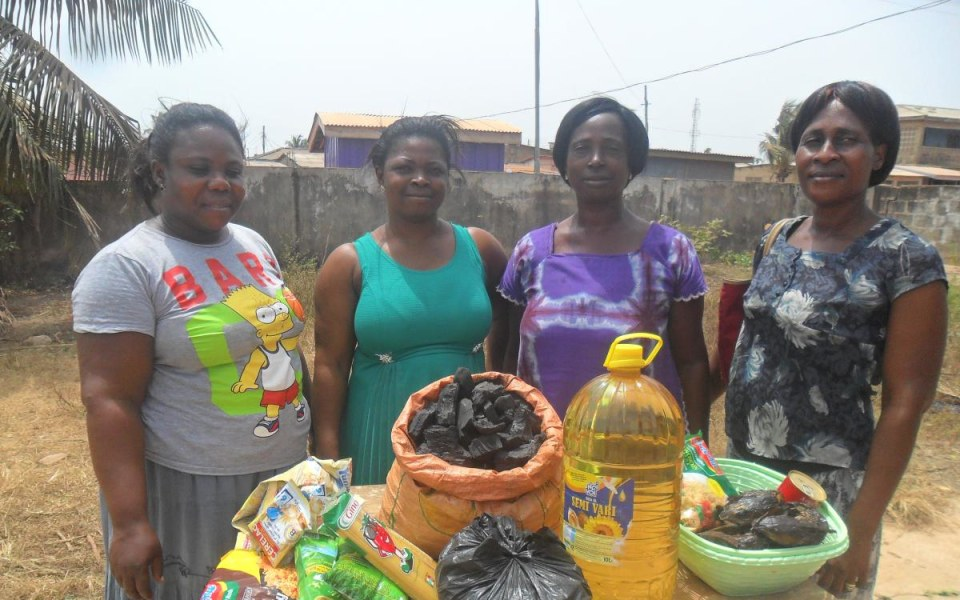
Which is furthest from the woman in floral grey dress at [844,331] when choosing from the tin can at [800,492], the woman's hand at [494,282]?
the woman's hand at [494,282]

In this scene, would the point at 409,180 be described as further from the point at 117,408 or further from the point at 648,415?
the point at 648,415

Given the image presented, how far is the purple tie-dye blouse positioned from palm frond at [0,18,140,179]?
20.1 feet

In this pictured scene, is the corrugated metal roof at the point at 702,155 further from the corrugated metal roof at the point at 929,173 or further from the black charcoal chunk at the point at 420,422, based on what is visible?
the black charcoal chunk at the point at 420,422

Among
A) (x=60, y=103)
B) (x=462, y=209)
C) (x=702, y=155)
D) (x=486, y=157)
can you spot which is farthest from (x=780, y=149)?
(x=60, y=103)

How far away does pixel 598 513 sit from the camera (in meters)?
1.12

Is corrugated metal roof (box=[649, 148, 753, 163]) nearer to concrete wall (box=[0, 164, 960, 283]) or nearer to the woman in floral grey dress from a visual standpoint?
concrete wall (box=[0, 164, 960, 283])

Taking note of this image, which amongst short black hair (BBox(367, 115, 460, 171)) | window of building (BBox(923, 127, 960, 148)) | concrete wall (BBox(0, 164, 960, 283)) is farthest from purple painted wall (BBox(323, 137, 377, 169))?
window of building (BBox(923, 127, 960, 148))

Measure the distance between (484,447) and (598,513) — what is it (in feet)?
0.80

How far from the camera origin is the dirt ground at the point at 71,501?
3.30 metres

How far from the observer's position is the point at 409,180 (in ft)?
7.09

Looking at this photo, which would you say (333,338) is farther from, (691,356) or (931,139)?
(931,139)

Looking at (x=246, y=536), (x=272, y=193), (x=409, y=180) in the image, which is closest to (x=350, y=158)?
(x=272, y=193)

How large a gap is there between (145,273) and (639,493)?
1.36m

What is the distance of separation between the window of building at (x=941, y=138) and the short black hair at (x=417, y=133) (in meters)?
32.8
